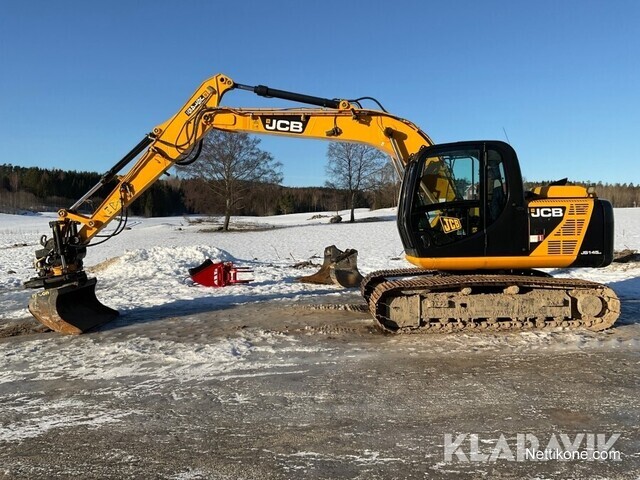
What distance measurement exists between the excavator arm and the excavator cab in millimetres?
986

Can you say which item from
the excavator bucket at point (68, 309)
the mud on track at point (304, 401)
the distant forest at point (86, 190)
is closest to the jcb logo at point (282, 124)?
the mud on track at point (304, 401)

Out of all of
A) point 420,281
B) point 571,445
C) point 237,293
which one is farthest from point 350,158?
point 571,445

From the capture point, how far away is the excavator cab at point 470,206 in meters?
7.18

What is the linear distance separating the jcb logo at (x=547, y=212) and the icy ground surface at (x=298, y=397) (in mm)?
1705

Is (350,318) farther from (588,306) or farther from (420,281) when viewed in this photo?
(588,306)

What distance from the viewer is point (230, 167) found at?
130 feet

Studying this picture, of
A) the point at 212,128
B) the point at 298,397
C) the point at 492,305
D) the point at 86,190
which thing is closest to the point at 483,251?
the point at 492,305

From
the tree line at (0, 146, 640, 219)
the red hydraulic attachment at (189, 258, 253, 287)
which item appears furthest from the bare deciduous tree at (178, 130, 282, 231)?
the red hydraulic attachment at (189, 258, 253, 287)

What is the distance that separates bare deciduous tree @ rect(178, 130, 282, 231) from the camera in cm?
3806

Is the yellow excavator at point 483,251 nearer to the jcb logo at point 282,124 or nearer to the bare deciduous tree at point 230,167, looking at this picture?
the jcb logo at point 282,124

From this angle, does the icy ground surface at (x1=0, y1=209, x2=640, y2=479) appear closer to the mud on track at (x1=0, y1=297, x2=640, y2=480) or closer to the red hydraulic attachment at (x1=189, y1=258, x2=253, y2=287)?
the mud on track at (x1=0, y1=297, x2=640, y2=480)

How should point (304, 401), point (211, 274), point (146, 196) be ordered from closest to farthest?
1. point (304, 401)
2. point (211, 274)
3. point (146, 196)

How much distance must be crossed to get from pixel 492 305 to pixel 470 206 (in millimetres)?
1478

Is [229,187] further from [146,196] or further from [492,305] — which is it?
[146,196]
